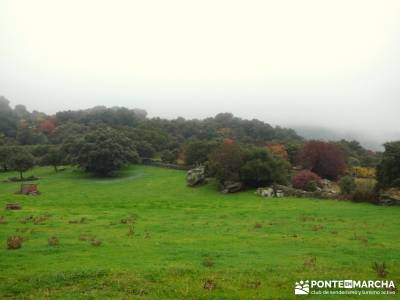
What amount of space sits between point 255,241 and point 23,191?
40.3 m

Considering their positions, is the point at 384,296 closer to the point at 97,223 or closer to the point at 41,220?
the point at 97,223

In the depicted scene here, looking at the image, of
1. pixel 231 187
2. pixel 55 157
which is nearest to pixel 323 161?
pixel 231 187

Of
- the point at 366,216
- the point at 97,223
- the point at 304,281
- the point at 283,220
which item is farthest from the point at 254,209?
the point at 304,281

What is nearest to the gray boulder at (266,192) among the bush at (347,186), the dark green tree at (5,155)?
the bush at (347,186)

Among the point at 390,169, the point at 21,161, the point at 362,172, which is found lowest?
the point at 362,172

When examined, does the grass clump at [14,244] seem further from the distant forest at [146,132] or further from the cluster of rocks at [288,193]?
the distant forest at [146,132]

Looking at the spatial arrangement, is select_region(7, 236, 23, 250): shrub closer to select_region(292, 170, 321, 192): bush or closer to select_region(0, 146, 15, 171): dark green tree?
select_region(292, 170, 321, 192): bush

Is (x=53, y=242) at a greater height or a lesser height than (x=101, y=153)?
lesser

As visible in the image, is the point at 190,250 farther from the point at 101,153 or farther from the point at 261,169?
the point at 101,153

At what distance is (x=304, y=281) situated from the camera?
47.4 ft

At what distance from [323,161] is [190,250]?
5935 cm

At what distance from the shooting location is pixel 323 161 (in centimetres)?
7381

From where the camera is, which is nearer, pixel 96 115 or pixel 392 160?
pixel 392 160

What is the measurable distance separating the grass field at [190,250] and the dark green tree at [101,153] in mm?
33301
